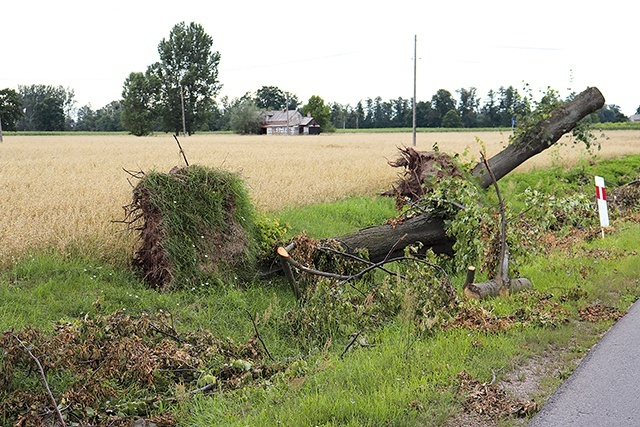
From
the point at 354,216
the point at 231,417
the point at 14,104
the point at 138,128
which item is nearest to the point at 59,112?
the point at 14,104

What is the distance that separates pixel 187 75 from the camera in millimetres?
88188

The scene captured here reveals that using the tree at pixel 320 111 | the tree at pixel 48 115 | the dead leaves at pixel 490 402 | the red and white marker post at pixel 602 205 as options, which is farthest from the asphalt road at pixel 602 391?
the tree at pixel 48 115

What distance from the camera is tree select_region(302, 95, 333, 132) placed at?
108500 mm

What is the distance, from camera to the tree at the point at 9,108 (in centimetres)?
8556

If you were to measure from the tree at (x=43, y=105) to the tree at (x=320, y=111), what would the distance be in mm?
40915

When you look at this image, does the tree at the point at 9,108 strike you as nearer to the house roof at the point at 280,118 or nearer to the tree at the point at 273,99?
the house roof at the point at 280,118

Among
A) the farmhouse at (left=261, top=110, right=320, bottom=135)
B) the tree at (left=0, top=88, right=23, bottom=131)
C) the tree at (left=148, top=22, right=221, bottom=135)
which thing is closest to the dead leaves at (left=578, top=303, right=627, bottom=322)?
the tree at (left=148, top=22, right=221, bottom=135)

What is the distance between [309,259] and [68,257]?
3.27 metres

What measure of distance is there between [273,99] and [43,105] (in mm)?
42306

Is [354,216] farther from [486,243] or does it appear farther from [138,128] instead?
[138,128]

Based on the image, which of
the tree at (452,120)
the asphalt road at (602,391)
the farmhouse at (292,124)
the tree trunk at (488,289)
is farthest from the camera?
the tree at (452,120)

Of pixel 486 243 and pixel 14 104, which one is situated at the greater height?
pixel 14 104

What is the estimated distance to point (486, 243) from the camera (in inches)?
322

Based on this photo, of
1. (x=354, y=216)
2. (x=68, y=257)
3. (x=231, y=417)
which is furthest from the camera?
(x=354, y=216)
